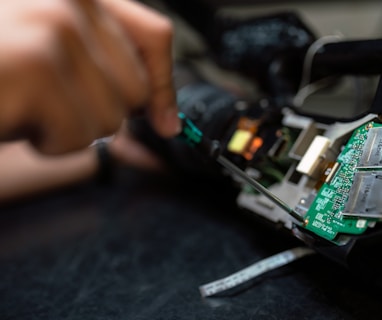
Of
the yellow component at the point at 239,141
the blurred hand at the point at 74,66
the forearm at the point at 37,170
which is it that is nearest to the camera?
the blurred hand at the point at 74,66

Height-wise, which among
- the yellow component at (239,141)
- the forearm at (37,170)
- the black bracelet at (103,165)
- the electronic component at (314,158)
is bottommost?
the forearm at (37,170)

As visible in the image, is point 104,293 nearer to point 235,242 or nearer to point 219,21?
point 235,242

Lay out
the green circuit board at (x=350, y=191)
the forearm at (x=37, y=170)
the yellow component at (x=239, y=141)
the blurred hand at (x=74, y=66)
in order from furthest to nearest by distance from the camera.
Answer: the forearm at (x=37, y=170) < the yellow component at (x=239, y=141) < the green circuit board at (x=350, y=191) < the blurred hand at (x=74, y=66)

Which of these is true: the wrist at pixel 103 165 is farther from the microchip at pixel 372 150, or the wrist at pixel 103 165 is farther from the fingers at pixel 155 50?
the microchip at pixel 372 150

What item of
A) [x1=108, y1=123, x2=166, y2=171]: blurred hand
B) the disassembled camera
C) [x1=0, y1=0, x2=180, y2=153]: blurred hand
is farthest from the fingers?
[x1=108, y1=123, x2=166, y2=171]: blurred hand

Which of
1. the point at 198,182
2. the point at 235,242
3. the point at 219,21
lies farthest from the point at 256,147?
the point at 219,21

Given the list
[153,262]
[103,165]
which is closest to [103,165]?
[103,165]

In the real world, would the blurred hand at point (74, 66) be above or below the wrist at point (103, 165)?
above

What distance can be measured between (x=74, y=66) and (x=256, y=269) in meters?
0.34

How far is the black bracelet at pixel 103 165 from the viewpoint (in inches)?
34.7

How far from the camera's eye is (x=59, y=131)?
1.16 ft

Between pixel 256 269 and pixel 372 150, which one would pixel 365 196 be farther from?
pixel 256 269

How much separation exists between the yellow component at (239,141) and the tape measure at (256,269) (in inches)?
6.3

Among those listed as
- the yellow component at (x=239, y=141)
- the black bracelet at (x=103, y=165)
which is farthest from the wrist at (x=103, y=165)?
the yellow component at (x=239, y=141)
